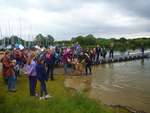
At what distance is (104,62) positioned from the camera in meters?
40.5

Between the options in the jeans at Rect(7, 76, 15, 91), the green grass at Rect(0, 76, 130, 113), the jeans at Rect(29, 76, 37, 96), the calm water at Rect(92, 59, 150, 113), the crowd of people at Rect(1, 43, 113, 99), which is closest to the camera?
the green grass at Rect(0, 76, 130, 113)

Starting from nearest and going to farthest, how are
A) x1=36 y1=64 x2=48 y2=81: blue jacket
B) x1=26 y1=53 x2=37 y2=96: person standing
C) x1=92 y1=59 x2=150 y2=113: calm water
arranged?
x1=36 y1=64 x2=48 y2=81: blue jacket
x1=26 y1=53 x2=37 y2=96: person standing
x1=92 y1=59 x2=150 y2=113: calm water

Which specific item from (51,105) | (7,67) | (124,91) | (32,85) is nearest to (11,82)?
(7,67)

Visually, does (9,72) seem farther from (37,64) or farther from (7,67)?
(37,64)

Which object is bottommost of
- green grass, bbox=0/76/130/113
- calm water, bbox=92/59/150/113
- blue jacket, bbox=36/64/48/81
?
calm water, bbox=92/59/150/113

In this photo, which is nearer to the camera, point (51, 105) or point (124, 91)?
point (51, 105)

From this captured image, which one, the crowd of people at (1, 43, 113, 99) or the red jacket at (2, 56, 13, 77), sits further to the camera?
the red jacket at (2, 56, 13, 77)

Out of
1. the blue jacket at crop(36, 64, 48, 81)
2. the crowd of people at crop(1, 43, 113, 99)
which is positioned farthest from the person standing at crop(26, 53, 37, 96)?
the blue jacket at crop(36, 64, 48, 81)

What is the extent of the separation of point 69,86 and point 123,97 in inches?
169

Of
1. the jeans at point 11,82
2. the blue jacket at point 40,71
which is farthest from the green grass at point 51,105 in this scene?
the jeans at point 11,82

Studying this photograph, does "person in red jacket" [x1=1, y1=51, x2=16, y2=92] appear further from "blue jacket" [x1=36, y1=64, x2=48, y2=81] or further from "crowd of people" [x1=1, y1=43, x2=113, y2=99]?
"blue jacket" [x1=36, y1=64, x2=48, y2=81]

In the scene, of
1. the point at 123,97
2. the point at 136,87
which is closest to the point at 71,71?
the point at 136,87

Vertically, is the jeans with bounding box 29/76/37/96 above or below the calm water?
above

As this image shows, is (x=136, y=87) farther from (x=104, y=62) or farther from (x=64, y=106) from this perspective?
(x=104, y=62)
